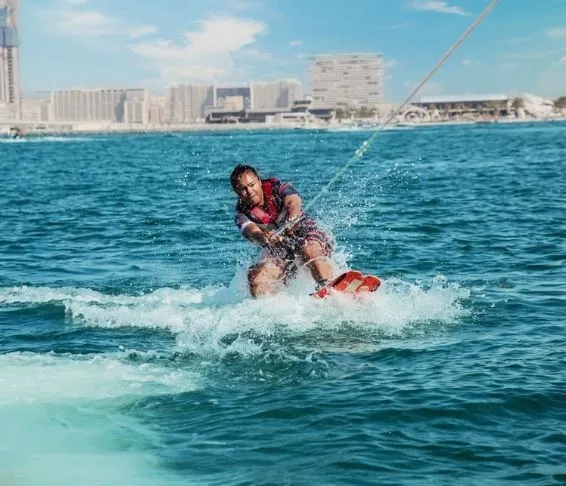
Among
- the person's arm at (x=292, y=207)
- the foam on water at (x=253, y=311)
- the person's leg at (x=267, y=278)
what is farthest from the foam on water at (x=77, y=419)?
the person's arm at (x=292, y=207)

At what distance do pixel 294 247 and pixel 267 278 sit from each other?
1.84ft

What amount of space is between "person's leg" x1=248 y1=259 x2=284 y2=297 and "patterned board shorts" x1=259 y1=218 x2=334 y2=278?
0.16 ft

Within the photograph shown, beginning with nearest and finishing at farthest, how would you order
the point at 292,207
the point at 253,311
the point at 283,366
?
the point at 283,366 < the point at 292,207 < the point at 253,311

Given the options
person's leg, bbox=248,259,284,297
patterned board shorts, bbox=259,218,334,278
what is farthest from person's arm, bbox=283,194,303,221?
person's leg, bbox=248,259,284,297

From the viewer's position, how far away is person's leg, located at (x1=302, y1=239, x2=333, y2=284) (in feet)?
38.9

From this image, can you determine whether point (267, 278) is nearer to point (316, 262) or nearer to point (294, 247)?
point (294, 247)

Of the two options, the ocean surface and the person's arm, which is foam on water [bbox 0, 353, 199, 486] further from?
the person's arm

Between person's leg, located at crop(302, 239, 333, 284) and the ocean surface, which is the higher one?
person's leg, located at crop(302, 239, 333, 284)

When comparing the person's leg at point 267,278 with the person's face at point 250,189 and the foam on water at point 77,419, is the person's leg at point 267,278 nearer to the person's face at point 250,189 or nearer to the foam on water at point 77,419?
the person's face at point 250,189

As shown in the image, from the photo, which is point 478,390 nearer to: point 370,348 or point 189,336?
point 370,348

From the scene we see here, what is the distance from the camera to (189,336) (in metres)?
11.0

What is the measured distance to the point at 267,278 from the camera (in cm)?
1207

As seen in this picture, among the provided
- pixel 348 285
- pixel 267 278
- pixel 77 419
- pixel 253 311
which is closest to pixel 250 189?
pixel 267 278

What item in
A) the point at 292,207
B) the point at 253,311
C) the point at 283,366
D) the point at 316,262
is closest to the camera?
the point at 283,366
